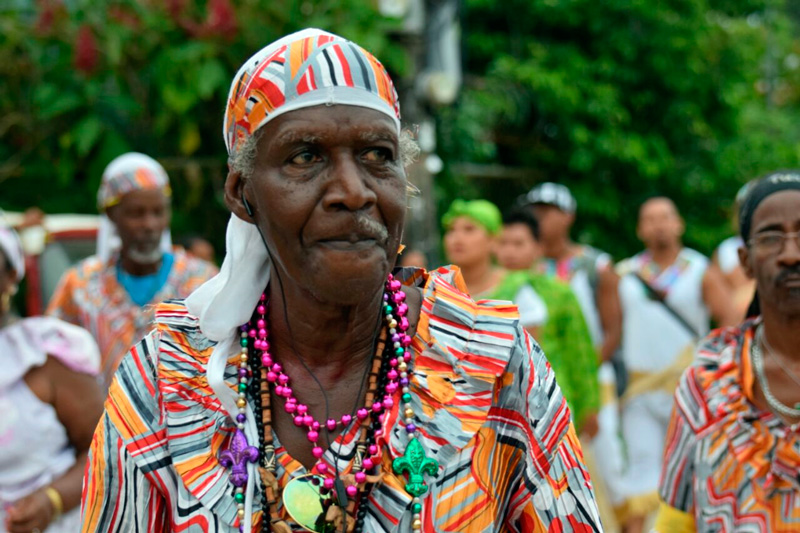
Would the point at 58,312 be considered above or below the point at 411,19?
below

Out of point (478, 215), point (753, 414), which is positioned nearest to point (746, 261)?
point (753, 414)

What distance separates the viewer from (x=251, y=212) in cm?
241

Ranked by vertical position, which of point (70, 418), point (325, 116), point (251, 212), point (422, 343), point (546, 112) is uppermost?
point (546, 112)

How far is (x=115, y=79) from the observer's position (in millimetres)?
11492

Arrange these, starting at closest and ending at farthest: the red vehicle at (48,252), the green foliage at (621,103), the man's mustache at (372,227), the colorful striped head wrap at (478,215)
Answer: the man's mustache at (372,227) < the colorful striped head wrap at (478,215) < the red vehicle at (48,252) < the green foliage at (621,103)

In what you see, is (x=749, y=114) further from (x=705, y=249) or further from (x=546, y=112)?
(x=546, y=112)

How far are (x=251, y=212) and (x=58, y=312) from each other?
4.21m

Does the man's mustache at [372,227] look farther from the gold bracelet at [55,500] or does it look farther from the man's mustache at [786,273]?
the gold bracelet at [55,500]

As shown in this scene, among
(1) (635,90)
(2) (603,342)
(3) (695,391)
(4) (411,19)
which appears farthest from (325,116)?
(1) (635,90)

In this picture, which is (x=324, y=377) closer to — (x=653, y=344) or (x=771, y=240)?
(x=771, y=240)

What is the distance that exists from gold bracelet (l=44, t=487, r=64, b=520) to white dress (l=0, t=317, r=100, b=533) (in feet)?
0.17

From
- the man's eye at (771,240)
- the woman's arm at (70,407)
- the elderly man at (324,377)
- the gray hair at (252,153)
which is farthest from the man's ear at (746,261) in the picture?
the woman's arm at (70,407)

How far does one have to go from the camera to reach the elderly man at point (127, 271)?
6.17 metres

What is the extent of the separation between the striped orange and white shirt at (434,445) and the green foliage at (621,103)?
12.0 metres
